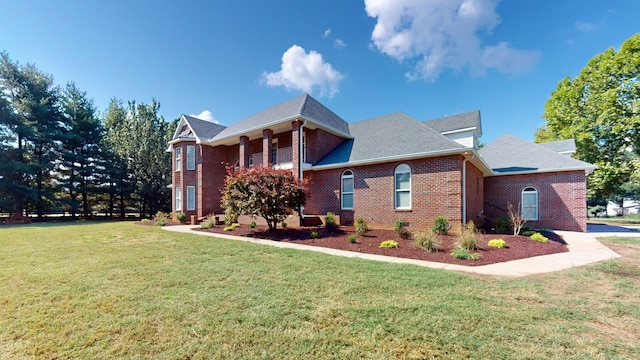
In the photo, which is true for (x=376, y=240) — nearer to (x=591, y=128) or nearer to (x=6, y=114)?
(x=591, y=128)

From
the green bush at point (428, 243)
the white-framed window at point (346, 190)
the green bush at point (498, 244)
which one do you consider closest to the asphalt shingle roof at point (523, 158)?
the green bush at point (498, 244)

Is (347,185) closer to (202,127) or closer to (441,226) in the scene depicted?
(441,226)

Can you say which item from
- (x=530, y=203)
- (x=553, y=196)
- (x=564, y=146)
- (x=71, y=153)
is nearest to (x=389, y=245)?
(x=530, y=203)

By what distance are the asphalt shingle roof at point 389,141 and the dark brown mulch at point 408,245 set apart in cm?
372

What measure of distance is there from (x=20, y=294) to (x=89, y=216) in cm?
3142

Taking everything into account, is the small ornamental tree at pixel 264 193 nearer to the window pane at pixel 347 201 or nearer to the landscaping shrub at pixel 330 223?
the landscaping shrub at pixel 330 223

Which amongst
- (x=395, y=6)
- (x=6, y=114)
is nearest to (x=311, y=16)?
(x=395, y=6)

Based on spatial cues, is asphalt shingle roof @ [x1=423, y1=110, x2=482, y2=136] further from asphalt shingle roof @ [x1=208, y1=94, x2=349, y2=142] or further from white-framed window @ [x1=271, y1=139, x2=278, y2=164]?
white-framed window @ [x1=271, y1=139, x2=278, y2=164]

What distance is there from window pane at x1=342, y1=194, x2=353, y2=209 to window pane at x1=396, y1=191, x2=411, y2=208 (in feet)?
8.49

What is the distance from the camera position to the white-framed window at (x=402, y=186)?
465 inches

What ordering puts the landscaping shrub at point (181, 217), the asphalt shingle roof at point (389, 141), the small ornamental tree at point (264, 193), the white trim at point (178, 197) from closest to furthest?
the small ornamental tree at point (264, 193)
the asphalt shingle roof at point (389, 141)
the landscaping shrub at point (181, 217)
the white trim at point (178, 197)

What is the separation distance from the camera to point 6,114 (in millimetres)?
22156

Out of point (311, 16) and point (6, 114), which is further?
point (6, 114)

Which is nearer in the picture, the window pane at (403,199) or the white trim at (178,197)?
the window pane at (403,199)
